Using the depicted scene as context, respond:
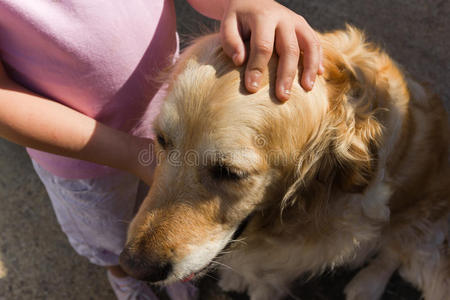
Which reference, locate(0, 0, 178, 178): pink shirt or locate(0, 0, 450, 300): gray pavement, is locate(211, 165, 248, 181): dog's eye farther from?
locate(0, 0, 450, 300): gray pavement

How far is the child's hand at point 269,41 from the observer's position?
1.14 meters

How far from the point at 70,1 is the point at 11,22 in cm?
20

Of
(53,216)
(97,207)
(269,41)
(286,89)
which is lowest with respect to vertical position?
(53,216)

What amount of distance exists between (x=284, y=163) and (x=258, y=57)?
356mm

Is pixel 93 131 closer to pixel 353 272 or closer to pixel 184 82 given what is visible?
pixel 184 82

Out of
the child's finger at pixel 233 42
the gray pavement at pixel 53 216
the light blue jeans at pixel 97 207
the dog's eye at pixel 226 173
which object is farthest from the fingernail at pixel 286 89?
the gray pavement at pixel 53 216

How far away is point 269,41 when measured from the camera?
114cm

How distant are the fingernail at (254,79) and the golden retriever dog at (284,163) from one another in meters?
0.04

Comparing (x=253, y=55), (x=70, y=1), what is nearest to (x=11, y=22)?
(x=70, y=1)

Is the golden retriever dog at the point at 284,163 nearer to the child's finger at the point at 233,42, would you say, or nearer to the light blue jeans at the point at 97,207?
the child's finger at the point at 233,42

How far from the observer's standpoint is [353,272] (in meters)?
2.14

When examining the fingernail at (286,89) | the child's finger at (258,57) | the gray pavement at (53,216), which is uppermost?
the child's finger at (258,57)

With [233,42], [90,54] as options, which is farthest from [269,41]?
[90,54]

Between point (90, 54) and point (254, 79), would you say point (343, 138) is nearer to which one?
point (254, 79)
